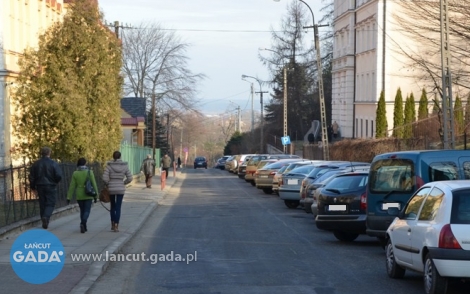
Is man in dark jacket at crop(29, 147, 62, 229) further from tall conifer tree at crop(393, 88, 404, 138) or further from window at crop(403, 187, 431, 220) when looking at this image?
tall conifer tree at crop(393, 88, 404, 138)

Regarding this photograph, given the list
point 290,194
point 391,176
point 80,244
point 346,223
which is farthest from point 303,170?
point 80,244

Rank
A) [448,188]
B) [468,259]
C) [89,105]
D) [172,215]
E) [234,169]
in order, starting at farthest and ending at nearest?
[234,169] → [89,105] → [172,215] → [448,188] → [468,259]

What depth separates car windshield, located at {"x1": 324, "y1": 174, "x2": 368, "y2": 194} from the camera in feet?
60.0

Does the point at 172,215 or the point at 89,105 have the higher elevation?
the point at 89,105

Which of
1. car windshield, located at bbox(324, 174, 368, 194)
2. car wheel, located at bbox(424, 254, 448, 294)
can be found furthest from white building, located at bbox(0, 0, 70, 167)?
car wheel, located at bbox(424, 254, 448, 294)

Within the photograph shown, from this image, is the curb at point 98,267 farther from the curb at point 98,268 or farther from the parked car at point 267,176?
the parked car at point 267,176

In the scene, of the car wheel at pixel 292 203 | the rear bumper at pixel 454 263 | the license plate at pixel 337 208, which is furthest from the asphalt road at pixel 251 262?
the car wheel at pixel 292 203

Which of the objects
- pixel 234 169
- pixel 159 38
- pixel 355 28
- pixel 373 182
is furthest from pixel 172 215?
pixel 159 38

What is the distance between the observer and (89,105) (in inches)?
1209

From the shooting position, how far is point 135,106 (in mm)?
71750

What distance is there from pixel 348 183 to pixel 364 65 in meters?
41.9

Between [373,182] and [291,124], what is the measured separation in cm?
7467

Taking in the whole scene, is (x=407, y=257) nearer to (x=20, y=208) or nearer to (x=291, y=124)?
(x=20, y=208)

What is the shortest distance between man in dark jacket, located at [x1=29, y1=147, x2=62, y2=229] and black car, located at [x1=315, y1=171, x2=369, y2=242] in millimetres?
5699
